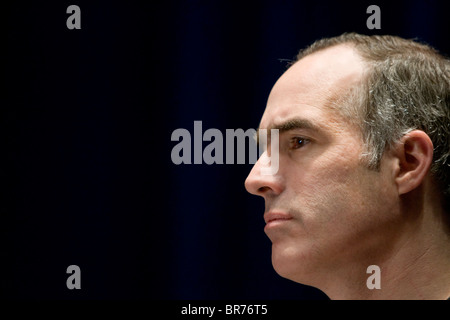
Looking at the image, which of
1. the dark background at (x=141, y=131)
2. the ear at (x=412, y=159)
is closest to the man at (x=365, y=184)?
the ear at (x=412, y=159)

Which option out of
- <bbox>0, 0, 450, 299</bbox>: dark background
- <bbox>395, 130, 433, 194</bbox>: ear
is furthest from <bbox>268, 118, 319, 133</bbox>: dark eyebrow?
<bbox>0, 0, 450, 299</bbox>: dark background

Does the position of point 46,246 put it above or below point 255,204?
below

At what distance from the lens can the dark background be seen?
1727mm

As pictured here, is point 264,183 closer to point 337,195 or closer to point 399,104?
point 337,195

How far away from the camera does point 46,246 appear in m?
1.72

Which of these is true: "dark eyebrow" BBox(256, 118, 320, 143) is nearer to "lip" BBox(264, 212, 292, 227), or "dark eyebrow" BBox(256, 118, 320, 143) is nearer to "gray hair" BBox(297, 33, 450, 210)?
"gray hair" BBox(297, 33, 450, 210)

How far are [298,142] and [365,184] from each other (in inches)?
6.5

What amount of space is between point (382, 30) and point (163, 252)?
970 mm

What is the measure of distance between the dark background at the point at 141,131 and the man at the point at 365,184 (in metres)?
0.59

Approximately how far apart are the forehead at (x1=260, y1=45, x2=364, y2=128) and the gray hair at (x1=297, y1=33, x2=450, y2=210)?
0.08 feet

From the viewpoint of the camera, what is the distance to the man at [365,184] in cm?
111

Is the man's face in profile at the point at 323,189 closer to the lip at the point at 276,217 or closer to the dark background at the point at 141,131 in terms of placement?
the lip at the point at 276,217
